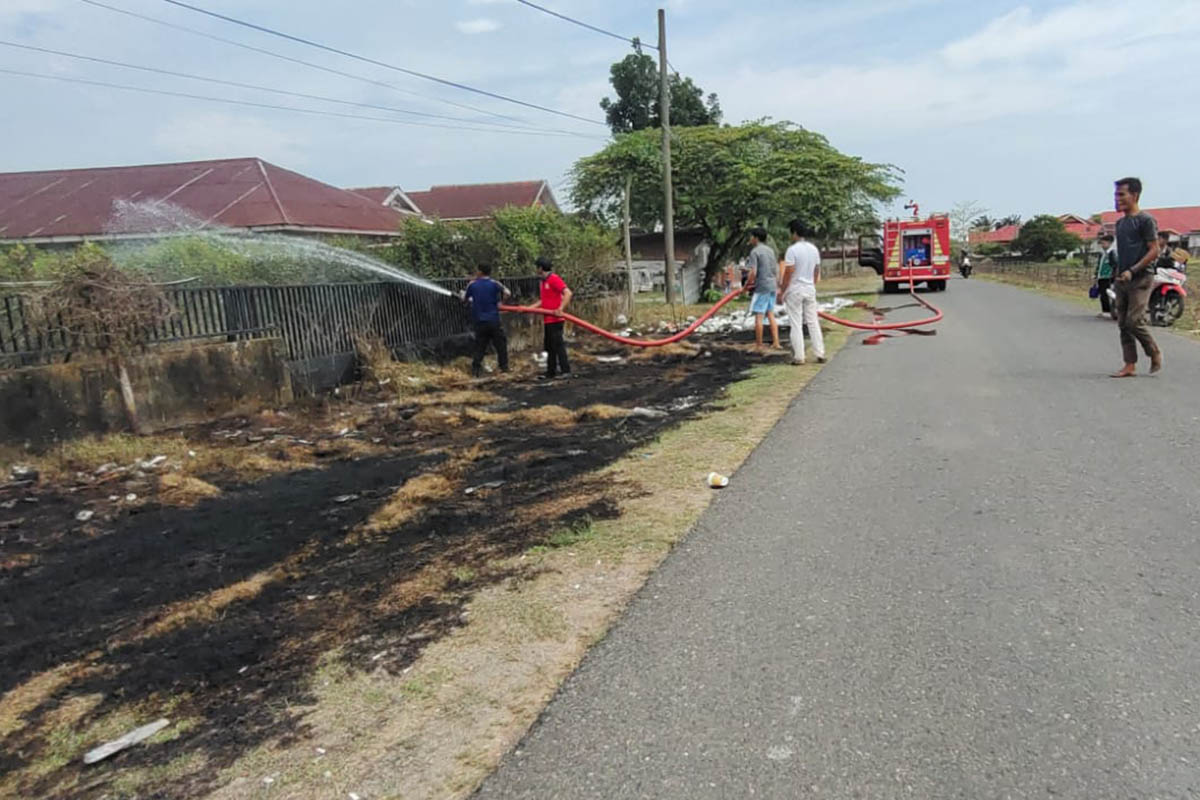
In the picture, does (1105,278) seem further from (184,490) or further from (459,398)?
(184,490)

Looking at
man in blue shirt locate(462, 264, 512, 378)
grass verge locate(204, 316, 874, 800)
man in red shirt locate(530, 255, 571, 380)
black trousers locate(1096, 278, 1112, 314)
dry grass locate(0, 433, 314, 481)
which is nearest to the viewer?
grass verge locate(204, 316, 874, 800)

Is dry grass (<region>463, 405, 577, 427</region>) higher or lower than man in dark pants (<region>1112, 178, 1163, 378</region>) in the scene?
lower

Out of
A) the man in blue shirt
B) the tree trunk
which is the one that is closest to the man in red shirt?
the man in blue shirt

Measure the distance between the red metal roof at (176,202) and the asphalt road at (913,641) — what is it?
63.4ft

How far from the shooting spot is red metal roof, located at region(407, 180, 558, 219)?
141ft

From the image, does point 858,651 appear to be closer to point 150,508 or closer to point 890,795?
point 890,795

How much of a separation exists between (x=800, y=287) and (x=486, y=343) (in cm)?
470

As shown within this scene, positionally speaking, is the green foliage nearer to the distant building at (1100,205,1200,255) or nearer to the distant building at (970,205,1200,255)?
the distant building at (970,205,1200,255)

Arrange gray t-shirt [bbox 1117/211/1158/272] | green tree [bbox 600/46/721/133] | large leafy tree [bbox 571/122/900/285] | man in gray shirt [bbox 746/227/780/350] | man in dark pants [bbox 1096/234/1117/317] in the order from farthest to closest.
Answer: green tree [bbox 600/46/721/133], large leafy tree [bbox 571/122/900/285], man in dark pants [bbox 1096/234/1117/317], man in gray shirt [bbox 746/227/780/350], gray t-shirt [bbox 1117/211/1158/272]

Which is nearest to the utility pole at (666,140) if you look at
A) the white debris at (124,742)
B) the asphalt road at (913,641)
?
the asphalt road at (913,641)

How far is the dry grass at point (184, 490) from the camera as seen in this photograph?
622 centimetres

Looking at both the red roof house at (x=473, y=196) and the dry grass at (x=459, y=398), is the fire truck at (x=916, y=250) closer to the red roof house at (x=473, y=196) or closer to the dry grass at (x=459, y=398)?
the red roof house at (x=473, y=196)

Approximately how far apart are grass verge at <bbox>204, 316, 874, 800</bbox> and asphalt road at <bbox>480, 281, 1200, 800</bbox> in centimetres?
13

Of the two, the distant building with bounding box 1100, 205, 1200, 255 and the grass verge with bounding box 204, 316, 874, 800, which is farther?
the distant building with bounding box 1100, 205, 1200, 255
